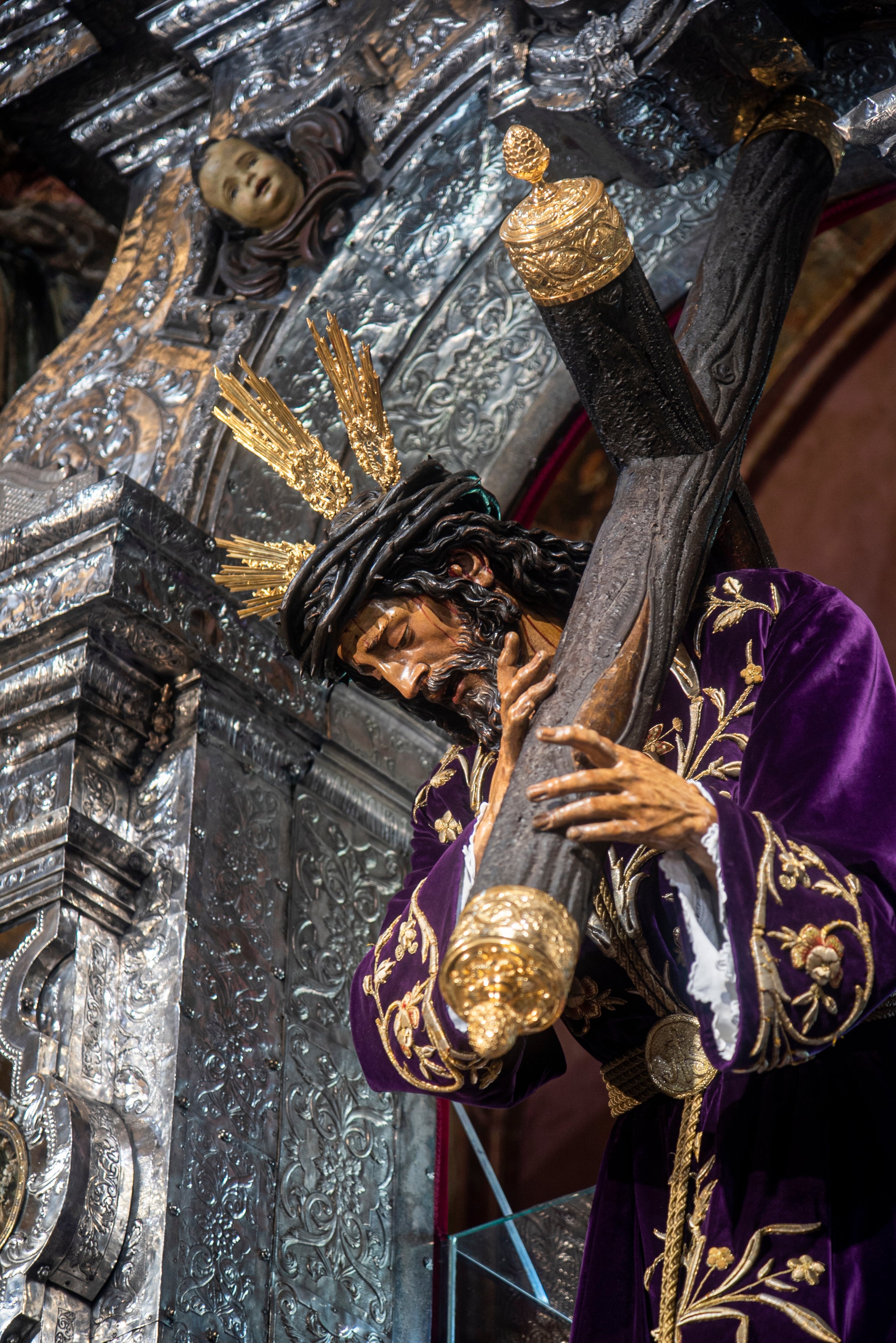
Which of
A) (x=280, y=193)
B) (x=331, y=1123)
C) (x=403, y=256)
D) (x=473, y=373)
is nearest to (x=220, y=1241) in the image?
(x=331, y=1123)

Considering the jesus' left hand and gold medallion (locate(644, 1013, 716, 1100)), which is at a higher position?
the jesus' left hand

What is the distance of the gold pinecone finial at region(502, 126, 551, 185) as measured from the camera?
2047mm

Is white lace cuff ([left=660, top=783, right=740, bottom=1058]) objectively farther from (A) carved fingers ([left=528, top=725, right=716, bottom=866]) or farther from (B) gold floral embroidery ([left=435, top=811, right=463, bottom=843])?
(B) gold floral embroidery ([left=435, top=811, right=463, bottom=843])

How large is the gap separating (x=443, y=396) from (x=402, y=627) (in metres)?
1.10

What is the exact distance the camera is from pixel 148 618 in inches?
113

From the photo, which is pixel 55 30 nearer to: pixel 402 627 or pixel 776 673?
pixel 402 627

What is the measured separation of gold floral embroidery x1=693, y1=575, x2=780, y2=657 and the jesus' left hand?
0.52 m

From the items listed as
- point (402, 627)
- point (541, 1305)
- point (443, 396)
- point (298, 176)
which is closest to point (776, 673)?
point (402, 627)

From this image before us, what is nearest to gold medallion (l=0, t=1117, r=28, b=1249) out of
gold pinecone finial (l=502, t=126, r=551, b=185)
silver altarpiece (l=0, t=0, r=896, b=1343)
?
silver altarpiece (l=0, t=0, r=896, b=1343)

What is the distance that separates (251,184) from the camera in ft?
11.0

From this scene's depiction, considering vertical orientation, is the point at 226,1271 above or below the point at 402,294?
below

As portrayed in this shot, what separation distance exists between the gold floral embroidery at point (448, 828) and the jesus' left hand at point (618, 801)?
77cm

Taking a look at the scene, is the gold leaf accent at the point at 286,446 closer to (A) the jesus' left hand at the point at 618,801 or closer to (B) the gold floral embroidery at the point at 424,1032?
(B) the gold floral embroidery at the point at 424,1032

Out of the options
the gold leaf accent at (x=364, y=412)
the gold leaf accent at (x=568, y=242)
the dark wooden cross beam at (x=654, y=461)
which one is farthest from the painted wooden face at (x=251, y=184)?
the gold leaf accent at (x=568, y=242)
